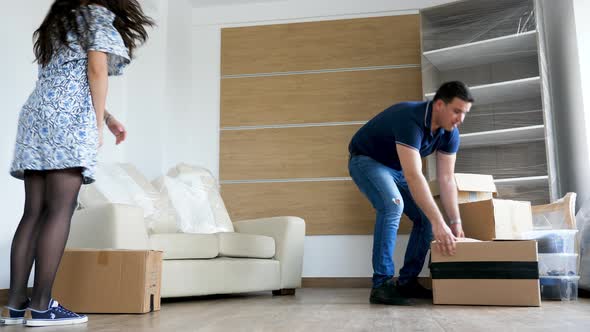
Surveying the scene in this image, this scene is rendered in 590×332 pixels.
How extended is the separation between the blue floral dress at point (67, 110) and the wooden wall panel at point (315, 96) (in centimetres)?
259

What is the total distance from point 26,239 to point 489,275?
1.63m

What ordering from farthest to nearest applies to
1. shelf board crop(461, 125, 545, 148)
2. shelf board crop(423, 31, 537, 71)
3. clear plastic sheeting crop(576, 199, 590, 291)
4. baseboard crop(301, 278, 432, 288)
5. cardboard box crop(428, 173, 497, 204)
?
baseboard crop(301, 278, 432, 288) < shelf board crop(423, 31, 537, 71) < shelf board crop(461, 125, 545, 148) < cardboard box crop(428, 173, 497, 204) < clear plastic sheeting crop(576, 199, 590, 291)

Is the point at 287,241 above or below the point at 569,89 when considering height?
below

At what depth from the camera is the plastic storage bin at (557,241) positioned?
266 centimetres

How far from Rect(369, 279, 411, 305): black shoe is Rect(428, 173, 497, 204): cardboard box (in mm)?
779

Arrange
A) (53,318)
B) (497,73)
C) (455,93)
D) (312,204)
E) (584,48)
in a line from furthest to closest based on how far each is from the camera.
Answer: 1. (312,204)
2. (497,73)
3. (584,48)
4. (455,93)
5. (53,318)

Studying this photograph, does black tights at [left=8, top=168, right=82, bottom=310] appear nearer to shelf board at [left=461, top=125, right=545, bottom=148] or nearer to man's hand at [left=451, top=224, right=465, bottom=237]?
man's hand at [left=451, top=224, right=465, bottom=237]

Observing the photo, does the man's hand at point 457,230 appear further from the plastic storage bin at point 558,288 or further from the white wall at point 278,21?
the white wall at point 278,21

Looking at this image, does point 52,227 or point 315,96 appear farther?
point 315,96

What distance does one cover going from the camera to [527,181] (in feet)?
11.3

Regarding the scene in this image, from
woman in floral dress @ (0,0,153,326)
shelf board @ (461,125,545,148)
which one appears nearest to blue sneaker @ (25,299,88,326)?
woman in floral dress @ (0,0,153,326)

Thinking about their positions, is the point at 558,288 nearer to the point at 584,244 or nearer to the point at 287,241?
the point at 584,244

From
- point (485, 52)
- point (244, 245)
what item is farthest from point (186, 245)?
point (485, 52)

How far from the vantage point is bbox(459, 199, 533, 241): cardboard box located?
2689 mm
